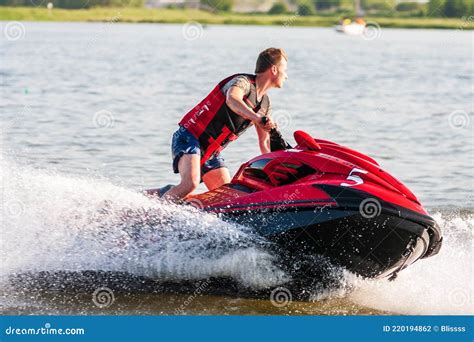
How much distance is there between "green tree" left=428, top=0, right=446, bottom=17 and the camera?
181 ft

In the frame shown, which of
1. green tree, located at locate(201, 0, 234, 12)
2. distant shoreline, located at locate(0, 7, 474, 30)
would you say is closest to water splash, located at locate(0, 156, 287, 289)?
distant shoreline, located at locate(0, 7, 474, 30)

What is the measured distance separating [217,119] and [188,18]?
4995cm

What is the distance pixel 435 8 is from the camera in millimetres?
56406

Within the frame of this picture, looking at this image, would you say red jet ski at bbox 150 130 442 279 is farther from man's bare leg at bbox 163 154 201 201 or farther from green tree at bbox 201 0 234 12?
green tree at bbox 201 0 234 12

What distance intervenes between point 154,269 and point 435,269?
2.12 m

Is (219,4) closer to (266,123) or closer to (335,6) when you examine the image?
(335,6)

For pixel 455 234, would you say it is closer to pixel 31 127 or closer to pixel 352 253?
pixel 352 253

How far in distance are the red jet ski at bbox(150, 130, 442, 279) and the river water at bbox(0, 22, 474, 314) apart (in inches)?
7.5

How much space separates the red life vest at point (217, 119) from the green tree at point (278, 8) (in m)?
49.3

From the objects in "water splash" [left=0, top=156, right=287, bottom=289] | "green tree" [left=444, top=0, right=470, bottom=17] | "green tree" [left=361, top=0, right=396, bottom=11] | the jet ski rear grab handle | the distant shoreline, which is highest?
the jet ski rear grab handle

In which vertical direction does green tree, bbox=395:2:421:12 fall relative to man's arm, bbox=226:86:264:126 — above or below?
below

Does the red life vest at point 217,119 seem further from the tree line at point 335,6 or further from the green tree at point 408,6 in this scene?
the green tree at point 408,6

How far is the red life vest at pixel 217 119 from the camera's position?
6391 mm

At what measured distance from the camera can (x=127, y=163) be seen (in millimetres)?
10867
